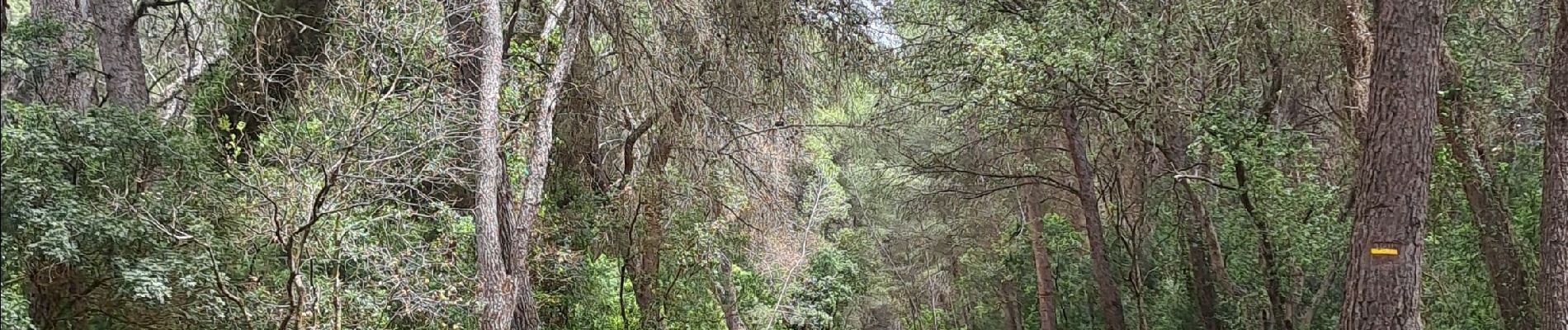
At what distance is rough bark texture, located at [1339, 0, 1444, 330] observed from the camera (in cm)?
618

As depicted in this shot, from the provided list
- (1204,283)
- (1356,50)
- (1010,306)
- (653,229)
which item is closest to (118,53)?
(653,229)

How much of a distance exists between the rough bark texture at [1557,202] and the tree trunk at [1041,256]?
8316mm

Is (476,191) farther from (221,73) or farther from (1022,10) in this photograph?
(1022,10)

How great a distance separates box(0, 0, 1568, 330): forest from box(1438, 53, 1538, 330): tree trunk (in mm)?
26

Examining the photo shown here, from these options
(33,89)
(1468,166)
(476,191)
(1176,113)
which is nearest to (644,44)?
(476,191)

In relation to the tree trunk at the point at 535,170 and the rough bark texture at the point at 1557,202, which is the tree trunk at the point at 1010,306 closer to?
the tree trunk at the point at 535,170

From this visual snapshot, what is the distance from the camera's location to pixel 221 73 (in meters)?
7.93

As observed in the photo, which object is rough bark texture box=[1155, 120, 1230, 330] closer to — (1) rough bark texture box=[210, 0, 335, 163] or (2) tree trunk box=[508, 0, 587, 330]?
(2) tree trunk box=[508, 0, 587, 330]

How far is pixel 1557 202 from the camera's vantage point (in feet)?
21.5

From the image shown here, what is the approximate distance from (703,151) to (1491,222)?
6548 millimetres

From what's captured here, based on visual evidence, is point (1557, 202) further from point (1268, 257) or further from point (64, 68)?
point (64, 68)

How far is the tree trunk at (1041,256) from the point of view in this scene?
49.6ft

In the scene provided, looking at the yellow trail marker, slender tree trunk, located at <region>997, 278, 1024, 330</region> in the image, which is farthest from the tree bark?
slender tree trunk, located at <region>997, 278, 1024, 330</region>

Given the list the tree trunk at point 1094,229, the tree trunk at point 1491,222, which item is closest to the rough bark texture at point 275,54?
the tree trunk at point 1094,229
